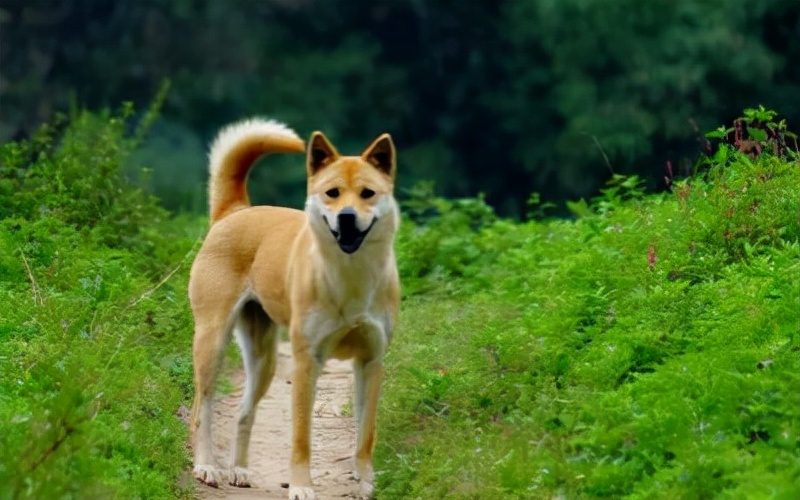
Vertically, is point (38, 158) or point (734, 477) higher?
point (38, 158)

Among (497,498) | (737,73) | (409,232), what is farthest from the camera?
(737,73)

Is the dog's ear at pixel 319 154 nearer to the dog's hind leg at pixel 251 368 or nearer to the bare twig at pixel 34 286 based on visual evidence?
the dog's hind leg at pixel 251 368

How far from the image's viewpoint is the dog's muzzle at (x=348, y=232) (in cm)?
669

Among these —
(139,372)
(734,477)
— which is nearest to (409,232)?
(139,372)

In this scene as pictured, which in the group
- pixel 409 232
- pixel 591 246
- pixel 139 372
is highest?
pixel 409 232

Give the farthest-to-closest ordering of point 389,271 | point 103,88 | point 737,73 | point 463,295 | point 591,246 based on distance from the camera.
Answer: point 103,88, point 737,73, point 463,295, point 591,246, point 389,271

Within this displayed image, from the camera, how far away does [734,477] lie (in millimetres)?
5277

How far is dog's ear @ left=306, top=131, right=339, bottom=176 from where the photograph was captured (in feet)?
23.0

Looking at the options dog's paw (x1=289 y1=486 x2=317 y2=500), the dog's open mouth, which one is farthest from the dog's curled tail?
dog's paw (x1=289 y1=486 x2=317 y2=500)

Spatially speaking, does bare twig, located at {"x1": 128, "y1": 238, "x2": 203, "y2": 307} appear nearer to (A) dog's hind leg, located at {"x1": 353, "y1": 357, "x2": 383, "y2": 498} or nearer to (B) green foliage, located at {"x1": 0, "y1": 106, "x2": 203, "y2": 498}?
(B) green foliage, located at {"x1": 0, "y1": 106, "x2": 203, "y2": 498}

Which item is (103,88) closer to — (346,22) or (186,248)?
(346,22)

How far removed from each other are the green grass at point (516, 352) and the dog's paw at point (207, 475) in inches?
7.5

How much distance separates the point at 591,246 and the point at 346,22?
12688mm

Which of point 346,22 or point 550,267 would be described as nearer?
point 550,267
